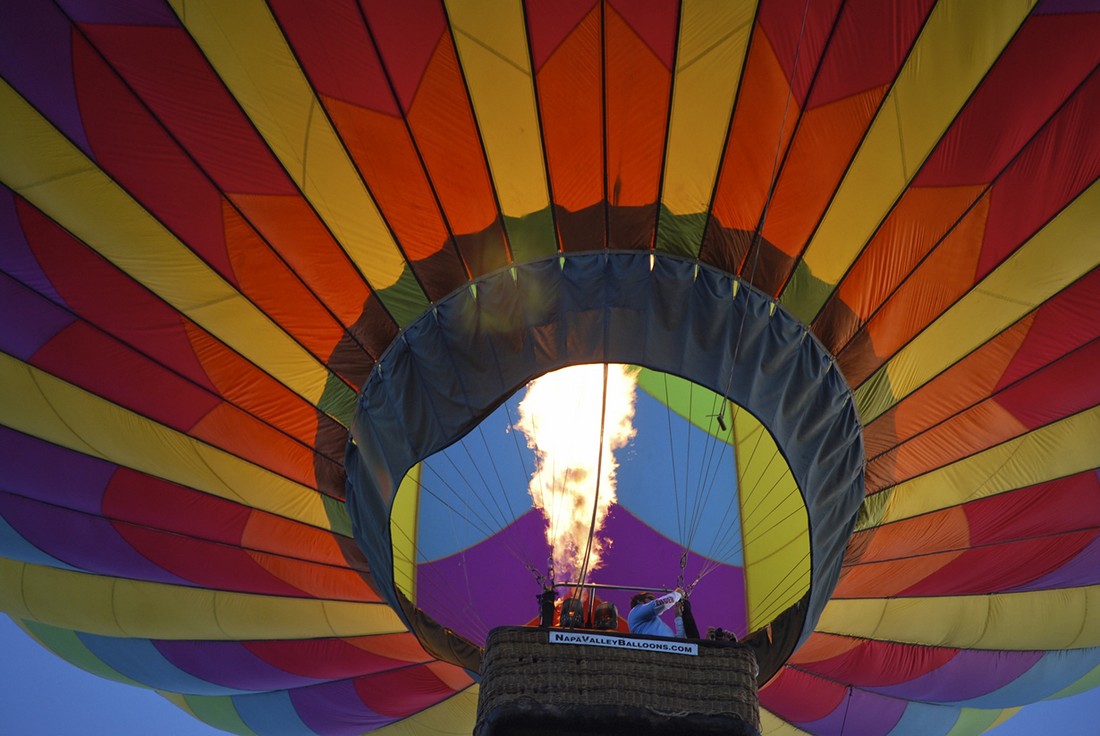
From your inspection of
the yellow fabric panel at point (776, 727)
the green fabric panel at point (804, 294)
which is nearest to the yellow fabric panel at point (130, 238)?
the green fabric panel at point (804, 294)

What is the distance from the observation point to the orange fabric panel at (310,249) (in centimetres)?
264

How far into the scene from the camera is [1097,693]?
7742mm

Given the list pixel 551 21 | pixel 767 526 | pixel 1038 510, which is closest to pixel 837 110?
pixel 551 21

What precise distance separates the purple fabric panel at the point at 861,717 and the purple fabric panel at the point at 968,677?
13 centimetres

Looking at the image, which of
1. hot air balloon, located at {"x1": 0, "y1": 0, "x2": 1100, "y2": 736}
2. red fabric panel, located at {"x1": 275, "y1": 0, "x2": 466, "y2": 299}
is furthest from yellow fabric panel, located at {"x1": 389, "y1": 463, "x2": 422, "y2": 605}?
red fabric panel, located at {"x1": 275, "y1": 0, "x2": 466, "y2": 299}

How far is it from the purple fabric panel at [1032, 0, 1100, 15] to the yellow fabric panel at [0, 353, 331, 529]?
8.50ft

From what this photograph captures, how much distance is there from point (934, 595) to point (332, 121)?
113 inches

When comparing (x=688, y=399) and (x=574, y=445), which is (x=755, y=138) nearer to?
(x=574, y=445)

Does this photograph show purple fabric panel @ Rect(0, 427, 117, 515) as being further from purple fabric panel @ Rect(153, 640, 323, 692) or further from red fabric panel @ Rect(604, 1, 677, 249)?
red fabric panel @ Rect(604, 1, 677, 249)

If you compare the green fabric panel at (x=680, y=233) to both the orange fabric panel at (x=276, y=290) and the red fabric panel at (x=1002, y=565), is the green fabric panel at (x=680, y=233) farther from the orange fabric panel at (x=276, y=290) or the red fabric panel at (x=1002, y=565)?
the red fabric panel at (x=1002, y=565)

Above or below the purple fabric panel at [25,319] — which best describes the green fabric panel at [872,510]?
below

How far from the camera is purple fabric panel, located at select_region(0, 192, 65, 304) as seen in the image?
264 cm

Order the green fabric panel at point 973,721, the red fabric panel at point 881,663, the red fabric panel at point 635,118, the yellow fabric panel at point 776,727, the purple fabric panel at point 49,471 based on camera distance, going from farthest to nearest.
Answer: the green fabric panel at point 973,721 → the yellow fabric panel at point 776,727 → the red fabric panel at point 881,663 → the purple fabric panel at point 49,471 → the red fabric panel at point 635,118

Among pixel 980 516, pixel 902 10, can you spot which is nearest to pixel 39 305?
pixel 902 10
